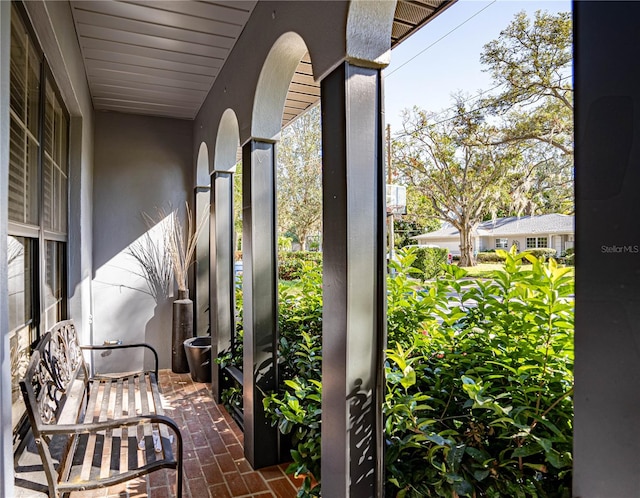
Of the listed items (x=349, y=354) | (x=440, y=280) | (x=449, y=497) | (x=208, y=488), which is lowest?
(x=208, y=488)

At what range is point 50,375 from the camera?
77.7 inches

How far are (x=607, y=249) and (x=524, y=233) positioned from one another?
159cm

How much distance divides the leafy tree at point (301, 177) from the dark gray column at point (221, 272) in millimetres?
6952

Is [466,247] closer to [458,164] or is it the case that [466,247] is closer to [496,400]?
[496,400]

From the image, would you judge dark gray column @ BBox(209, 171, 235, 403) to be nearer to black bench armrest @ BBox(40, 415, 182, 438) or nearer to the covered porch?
the covered porch

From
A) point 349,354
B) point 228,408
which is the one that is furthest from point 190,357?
point 349,354

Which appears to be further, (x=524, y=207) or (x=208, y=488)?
(x=524, y=207)

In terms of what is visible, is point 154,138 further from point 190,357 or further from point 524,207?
point 524,207

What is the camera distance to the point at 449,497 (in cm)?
126

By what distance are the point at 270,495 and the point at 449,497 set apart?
1.29 meters

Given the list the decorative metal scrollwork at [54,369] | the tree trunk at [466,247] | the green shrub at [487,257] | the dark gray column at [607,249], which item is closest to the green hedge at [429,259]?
the tree trunk at [466,247]

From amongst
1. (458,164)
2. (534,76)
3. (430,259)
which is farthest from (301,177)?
(430,259)

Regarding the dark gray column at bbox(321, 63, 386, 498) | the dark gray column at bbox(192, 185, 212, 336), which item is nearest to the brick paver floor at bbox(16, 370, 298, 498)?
the dark gray column at bbox(321, 63, 386, 498)

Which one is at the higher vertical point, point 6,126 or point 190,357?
point 6,126
